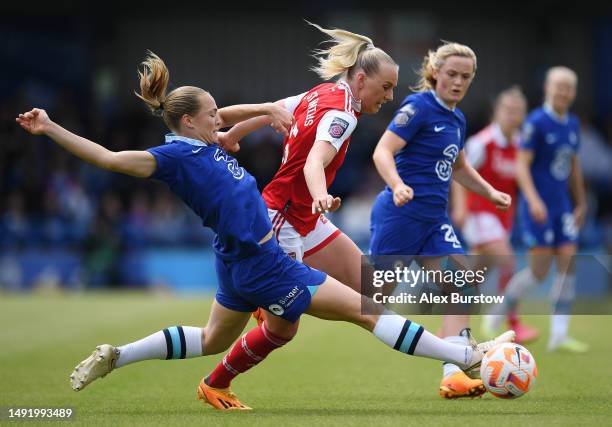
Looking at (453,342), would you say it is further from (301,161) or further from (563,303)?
(563,303)

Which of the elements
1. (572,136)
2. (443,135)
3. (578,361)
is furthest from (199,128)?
(572,136)

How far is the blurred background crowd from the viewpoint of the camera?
66.3 feet

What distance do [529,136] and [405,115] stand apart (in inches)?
129

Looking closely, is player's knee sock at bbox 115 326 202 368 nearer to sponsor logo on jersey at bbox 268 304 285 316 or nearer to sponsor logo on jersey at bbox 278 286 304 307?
sponsor logo on jersey at bbox 268 304 285 316

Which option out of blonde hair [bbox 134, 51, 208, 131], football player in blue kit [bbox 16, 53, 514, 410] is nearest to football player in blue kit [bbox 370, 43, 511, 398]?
football player in blue kit [bbox 16, 53, 514, 410]

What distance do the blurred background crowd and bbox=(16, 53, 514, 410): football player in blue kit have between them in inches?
525

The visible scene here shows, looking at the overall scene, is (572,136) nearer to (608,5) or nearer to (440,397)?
(440,397)

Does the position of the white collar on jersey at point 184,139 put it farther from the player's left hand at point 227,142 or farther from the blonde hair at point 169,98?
the player's left hand at point 227,142

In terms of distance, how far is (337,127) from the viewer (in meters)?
6.07

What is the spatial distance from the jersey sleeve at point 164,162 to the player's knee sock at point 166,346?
99cm

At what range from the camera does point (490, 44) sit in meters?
25.1

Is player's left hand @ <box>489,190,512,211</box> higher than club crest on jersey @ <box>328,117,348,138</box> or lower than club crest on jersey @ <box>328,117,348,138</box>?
lower

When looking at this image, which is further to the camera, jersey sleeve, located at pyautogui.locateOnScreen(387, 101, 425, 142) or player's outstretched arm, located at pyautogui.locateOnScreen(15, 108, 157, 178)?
jersey sleeve, located at pyautogui.locateOnScreen(387, 101, 425, 142)

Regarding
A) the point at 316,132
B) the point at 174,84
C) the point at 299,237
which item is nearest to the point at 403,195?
the point at 316,132
